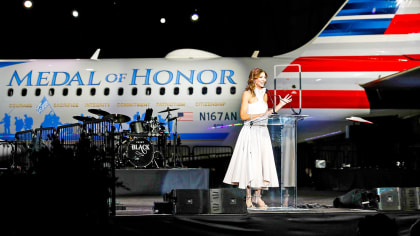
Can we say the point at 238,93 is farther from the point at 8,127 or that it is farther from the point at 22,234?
the point at 22,234

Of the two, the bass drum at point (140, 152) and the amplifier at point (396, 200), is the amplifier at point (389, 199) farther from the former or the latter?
the bass drum at point (140, 152)

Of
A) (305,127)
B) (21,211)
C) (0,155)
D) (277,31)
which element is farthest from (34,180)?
(277,31)

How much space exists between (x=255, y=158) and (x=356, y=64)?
725 centimetres

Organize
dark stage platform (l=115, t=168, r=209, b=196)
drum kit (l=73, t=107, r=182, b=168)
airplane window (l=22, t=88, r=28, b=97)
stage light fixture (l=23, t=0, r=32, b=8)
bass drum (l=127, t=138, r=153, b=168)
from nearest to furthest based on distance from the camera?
dark stage platform (l=115, t=168, r=209, b=196) → drum kit (l=73, t=107, r=182, b=168) → bass drum (l=127, t=138, r=153, b=168) → airplane window (l=22, t=88, r=28, b=97) → stage light fixture (l=23, t=0, r=32, b=8)

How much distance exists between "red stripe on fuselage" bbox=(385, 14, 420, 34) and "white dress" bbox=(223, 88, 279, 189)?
764 centimetres

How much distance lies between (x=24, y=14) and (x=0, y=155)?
258 inches

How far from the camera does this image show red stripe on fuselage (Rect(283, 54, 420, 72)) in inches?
512

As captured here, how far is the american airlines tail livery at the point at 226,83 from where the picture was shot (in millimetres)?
13086

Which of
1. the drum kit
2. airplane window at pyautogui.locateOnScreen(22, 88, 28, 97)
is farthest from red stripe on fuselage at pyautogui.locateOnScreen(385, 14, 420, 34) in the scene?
airplane window at pyautogui.locateOnScreen(22, 88, 28, 97)

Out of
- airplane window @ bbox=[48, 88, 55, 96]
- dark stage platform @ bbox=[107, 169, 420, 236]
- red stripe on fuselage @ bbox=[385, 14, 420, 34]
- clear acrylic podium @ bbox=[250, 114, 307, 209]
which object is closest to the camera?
dark stage platform @ bbox=[107, 169, 420, 236]

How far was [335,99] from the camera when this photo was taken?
516 inches

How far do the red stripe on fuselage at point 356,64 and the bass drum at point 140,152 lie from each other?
4.23 m

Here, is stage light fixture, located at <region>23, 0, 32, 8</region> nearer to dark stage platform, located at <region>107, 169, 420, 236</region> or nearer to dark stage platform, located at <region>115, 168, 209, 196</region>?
dark stage platform, located at <region>115, 168, 209, 196</region>

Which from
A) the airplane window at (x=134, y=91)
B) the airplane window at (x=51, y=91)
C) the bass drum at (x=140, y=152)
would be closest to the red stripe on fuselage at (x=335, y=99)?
the bass drum at (x=140, y=152)
